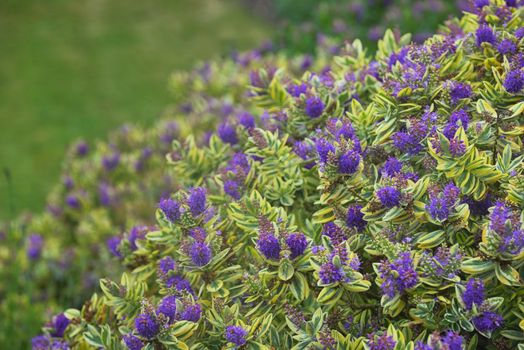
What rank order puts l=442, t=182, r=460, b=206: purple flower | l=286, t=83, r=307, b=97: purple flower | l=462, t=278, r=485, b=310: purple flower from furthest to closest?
1. l=286, t=83, r=307, b=97: purple flower
2. l=442, t=182, r=460, b=206: purple flower
3. l=462, t=278, r=485, b=310: purple flower

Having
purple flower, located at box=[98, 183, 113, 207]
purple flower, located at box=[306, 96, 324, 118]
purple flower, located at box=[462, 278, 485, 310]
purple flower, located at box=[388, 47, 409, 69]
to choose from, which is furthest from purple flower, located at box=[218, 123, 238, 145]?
purple flower, located at box=[98, 183, 113, 207]

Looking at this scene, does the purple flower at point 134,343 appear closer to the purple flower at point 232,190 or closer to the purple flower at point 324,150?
the purple flower at point 232,190

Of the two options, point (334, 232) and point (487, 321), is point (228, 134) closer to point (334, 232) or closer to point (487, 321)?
point (334, 232)

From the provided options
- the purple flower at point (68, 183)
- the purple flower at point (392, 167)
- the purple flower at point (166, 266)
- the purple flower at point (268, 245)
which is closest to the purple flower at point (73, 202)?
the purple flower at point (68, 183)

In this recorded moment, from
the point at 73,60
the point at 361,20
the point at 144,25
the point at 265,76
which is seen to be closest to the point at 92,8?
the point at 144,25

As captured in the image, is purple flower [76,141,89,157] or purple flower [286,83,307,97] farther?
purple flower [76,141,89,157]

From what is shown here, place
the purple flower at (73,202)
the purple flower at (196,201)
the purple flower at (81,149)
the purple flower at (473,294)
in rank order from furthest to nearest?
the purple flower at (81,149) → the purple flower at (73,202) → the purple flower at (196,201) → the purple flower at (473,294)

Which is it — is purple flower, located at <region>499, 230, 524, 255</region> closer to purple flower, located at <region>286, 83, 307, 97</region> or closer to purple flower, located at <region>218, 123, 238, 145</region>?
purple flower, located at <region>286, 83, 307, 97</region>

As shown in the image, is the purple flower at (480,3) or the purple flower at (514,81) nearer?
the purple flower at (514,81)

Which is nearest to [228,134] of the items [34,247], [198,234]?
[198,234]
